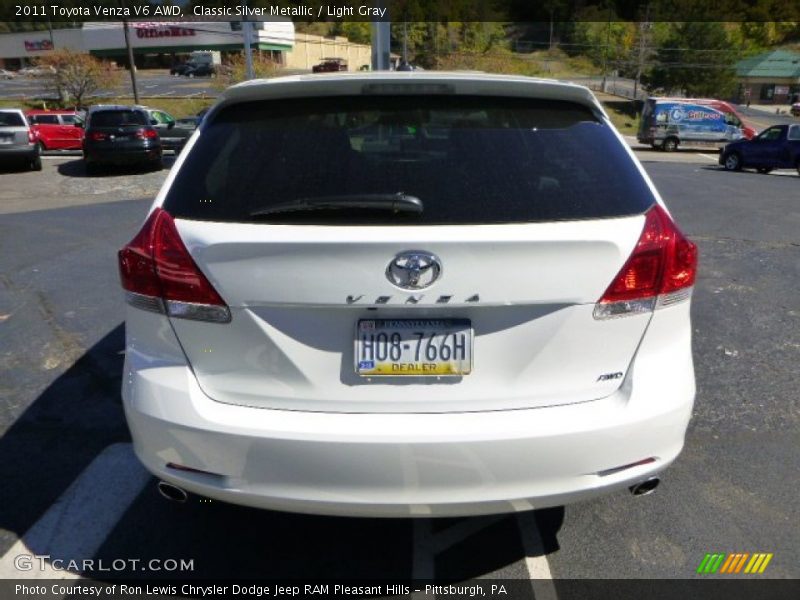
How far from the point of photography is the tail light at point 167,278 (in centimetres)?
210

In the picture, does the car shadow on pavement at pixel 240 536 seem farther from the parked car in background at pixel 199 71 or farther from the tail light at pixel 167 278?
the parked car in background at pixel 199 71

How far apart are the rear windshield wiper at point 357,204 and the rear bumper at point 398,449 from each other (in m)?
0.55

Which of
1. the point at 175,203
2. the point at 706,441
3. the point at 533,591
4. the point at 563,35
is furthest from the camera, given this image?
the point at 563,35

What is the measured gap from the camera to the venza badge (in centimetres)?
201

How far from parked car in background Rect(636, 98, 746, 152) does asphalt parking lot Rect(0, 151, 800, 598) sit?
30.3 m

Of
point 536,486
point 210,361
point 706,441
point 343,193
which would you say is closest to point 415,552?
point 536,486

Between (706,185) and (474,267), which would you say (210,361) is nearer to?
(474,267)

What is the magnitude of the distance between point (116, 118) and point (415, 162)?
16145mm

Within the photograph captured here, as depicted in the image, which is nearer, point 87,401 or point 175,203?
point 175,203

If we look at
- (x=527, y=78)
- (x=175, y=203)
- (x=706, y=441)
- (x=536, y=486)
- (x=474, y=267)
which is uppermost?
(x=527, y=78)

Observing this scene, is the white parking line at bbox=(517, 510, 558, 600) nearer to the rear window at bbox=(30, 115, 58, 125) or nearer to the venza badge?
the venza badge

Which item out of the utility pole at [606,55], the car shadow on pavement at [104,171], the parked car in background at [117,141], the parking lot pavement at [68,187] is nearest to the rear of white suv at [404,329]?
the parking lot pavement at [68,187]

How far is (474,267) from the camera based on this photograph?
2027 mm

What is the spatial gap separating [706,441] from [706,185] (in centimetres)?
1283
